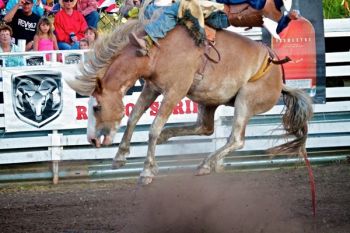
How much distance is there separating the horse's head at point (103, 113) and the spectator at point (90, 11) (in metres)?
4.56

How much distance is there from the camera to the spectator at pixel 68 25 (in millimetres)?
11742

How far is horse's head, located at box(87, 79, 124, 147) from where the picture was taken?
768 centimetres

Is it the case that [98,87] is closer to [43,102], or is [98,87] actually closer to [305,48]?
[43,102]

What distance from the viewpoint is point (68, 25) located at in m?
11.8

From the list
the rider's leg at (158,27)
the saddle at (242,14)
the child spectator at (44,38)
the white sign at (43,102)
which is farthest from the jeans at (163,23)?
the child spectator at (44,38)

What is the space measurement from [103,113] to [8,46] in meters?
4.07

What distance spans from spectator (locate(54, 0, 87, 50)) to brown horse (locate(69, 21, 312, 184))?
3.69m

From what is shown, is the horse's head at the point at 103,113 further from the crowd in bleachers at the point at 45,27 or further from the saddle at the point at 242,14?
the crowd in bleachers at the point at 45,27

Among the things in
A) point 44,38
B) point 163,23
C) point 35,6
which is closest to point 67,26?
point 44,38

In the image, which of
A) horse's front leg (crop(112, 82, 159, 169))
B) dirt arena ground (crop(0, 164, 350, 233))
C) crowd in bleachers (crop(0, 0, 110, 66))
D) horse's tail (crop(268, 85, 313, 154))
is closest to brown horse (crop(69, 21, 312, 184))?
horse's front leg (crop(112, 82, 159, 169))

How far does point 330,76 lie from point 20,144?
4222 millimetres

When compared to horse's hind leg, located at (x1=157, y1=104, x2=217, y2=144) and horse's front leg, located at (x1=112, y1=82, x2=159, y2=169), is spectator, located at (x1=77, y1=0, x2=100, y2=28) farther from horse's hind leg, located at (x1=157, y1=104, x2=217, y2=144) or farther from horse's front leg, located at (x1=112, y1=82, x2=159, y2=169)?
horse's front leg, located at (x1=112, y1=82, x2=159, y2=169)

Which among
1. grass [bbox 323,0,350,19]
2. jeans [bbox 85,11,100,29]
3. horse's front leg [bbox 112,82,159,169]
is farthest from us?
grass [bbox 323,0,350,19]

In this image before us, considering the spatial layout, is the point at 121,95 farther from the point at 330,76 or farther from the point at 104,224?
the point at 330,76
